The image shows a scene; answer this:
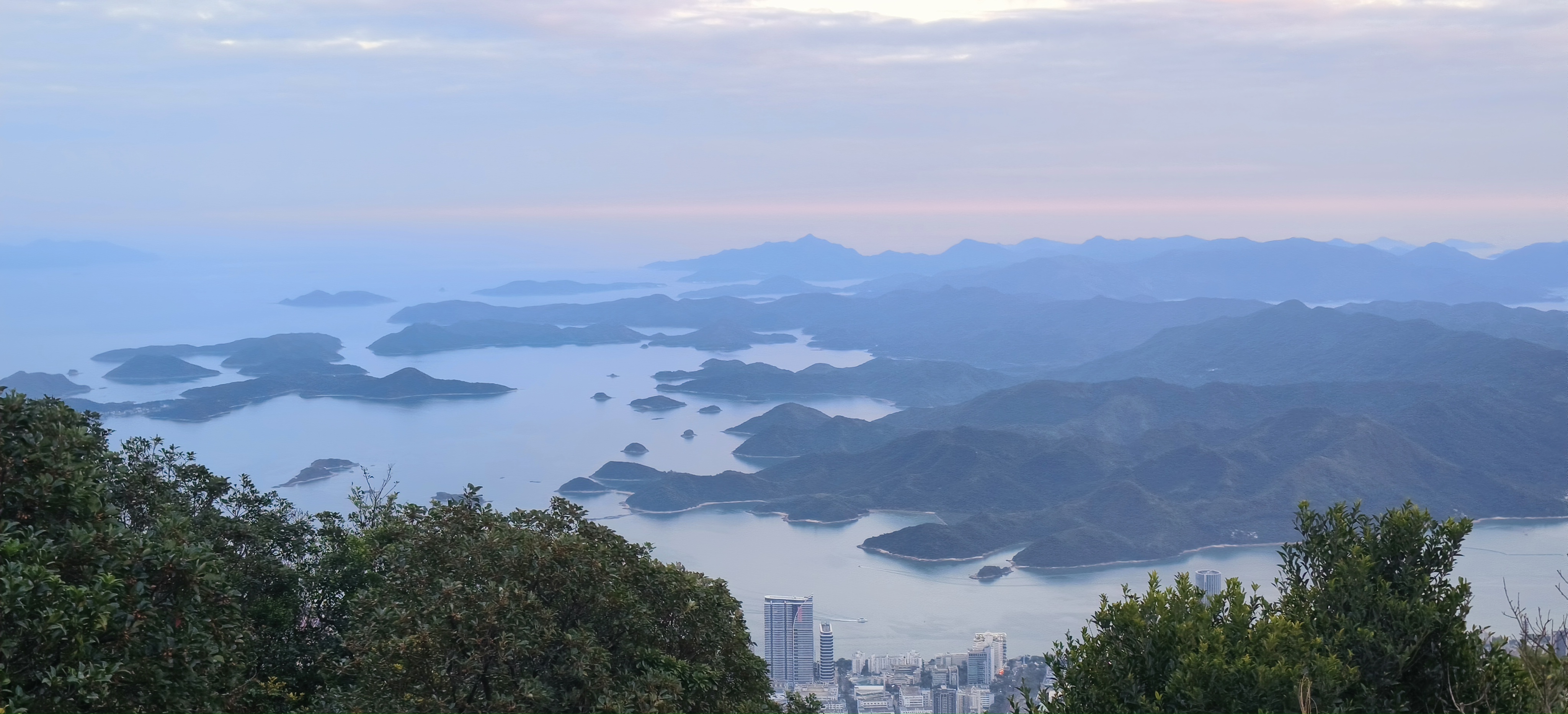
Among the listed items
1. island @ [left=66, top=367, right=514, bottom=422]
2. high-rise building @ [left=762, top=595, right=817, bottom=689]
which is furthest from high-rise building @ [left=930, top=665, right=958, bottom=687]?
island @ [left=66, top=367, right=514, bottom=422]

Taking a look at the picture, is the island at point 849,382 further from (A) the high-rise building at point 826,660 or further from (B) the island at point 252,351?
(A) the high-rise building at point 826,660

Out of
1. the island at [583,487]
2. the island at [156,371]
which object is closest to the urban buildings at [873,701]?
the island at [583,487]

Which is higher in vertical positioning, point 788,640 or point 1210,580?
point 788,640

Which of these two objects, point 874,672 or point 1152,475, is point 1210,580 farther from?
point 1152,475

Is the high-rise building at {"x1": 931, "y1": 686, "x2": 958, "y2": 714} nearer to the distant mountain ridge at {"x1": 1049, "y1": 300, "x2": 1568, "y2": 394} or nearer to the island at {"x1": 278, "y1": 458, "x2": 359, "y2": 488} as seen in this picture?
the island at {"x1": 278, "y1": 458, "x2": 359, "y2": 488}

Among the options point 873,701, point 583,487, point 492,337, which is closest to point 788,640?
point 873,701

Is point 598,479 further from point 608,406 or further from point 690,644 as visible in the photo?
point 690,644

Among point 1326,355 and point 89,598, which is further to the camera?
point 1326,355

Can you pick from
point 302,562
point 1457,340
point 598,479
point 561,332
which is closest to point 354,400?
point 598,479
